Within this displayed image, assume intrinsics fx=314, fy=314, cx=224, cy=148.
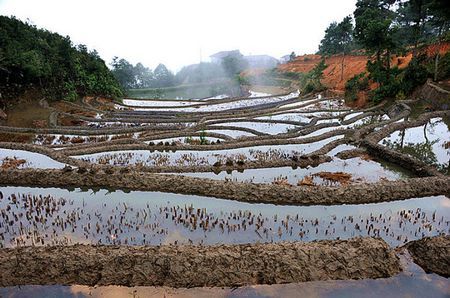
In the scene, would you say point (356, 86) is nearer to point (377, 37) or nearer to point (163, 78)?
point (377, 37)

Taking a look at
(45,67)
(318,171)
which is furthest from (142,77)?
(318,171)

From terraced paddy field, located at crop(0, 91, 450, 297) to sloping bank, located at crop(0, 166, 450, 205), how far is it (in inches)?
1.8

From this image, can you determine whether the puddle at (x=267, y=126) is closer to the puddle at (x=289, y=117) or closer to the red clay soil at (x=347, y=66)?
the puddle at (x=289, y=117)

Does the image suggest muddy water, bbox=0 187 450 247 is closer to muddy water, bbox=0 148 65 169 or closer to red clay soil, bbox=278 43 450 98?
muddy water, bbox=0 148 65 169

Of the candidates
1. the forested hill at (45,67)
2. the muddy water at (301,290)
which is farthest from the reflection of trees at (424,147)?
the forested hill at (45,67)

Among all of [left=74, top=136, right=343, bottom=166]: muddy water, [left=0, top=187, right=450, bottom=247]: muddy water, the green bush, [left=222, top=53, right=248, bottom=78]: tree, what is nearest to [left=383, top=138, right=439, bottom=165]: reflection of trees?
[left=74, top=136, right=343, bottom=166]: muddy water

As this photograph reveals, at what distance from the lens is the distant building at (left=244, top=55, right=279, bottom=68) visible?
333ft

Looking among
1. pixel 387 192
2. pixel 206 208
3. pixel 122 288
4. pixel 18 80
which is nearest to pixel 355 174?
pixel 387 192

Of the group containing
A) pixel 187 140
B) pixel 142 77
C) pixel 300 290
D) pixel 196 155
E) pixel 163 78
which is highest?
pixel 142 77

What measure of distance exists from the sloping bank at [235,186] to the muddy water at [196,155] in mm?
3401

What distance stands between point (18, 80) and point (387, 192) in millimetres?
41978

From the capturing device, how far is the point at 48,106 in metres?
37.8

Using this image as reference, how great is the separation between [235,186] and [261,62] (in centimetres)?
9924

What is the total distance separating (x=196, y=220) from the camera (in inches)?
438
